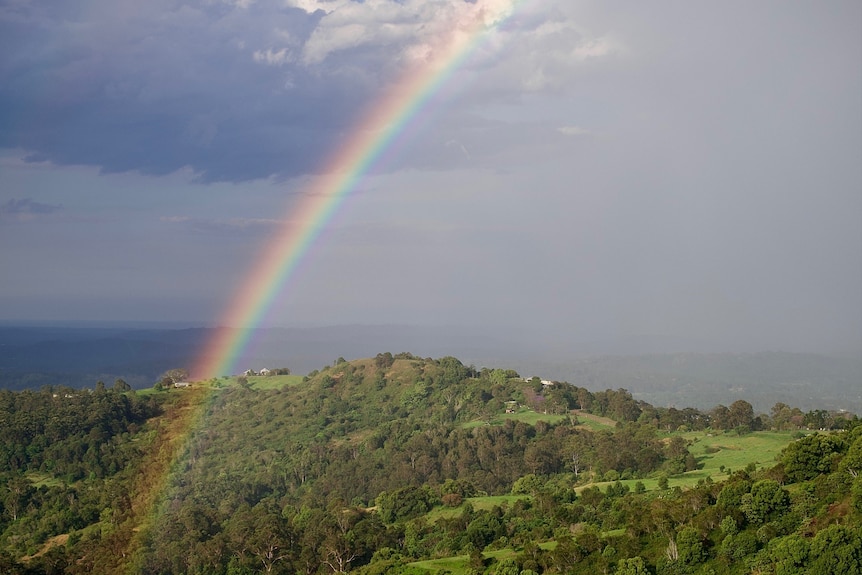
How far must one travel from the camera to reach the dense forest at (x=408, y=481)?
104 ft

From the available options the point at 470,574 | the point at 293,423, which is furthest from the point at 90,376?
the point at 470,574

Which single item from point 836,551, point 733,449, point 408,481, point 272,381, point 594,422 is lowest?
point 408,481

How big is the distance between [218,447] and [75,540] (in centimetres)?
3176

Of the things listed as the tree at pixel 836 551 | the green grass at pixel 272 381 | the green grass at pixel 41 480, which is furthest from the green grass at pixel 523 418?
the tree at pixel 836 551

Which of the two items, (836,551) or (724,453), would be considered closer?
(836,551)

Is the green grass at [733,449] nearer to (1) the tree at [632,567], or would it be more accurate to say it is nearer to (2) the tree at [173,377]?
(1) the tree at [632,567]

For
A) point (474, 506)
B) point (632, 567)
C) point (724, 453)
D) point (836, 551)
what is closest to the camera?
point (836, 551)

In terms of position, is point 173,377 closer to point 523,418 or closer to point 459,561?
point 523,418

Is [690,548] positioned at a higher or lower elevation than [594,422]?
higher

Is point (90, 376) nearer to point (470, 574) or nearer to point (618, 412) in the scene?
point (618, 412)

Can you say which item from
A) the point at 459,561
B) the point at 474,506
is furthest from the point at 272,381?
the point at 459,561

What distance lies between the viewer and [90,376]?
Answer: 197375 mm

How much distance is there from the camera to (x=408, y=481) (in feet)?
219

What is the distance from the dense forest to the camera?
31656 mm
